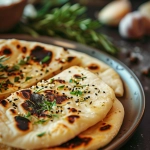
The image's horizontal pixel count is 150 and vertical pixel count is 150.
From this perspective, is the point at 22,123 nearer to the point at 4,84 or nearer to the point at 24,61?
the point at 4,84

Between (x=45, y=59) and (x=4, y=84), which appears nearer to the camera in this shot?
(x=4, y=84)

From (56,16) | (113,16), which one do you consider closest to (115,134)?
(56,16)

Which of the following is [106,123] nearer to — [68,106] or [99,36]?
[68,106]

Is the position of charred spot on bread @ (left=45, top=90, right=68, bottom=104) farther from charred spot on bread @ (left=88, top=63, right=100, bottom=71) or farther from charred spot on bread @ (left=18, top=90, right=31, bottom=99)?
charred spot on bread @ (left=88, top=63, right=100, bottom=71)

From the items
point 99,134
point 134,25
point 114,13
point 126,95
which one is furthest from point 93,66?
point 114,13

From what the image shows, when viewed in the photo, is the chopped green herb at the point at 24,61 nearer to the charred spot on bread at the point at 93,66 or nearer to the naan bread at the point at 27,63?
the naan bread at the point at 27,63

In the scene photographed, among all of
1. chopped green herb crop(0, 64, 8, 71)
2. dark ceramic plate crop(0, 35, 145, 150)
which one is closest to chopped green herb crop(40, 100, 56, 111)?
dark ceramic plate crop(0, 35, 145, 150)

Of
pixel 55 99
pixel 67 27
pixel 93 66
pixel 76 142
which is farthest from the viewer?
pixel 67 27
